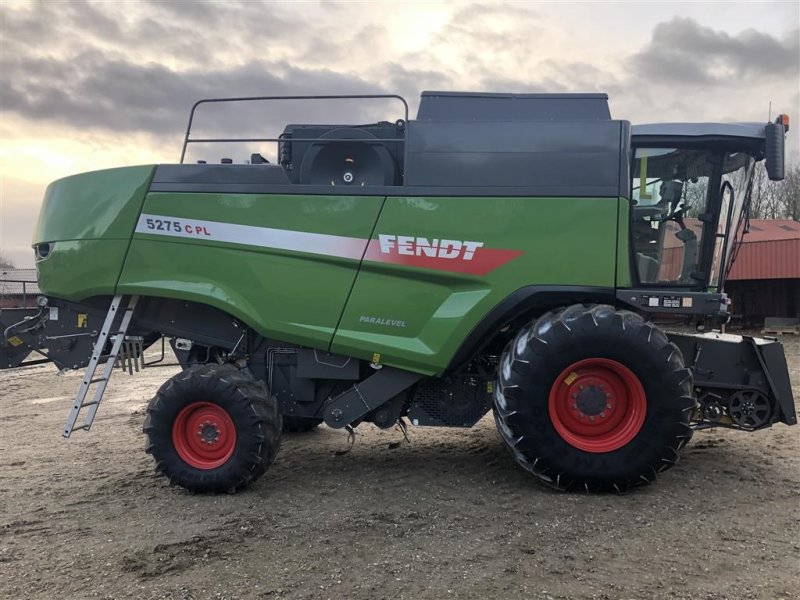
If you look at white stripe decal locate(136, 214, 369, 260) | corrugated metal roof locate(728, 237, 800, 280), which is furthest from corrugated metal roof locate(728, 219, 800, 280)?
white stripe decal locate(136, 214, 369, 260)

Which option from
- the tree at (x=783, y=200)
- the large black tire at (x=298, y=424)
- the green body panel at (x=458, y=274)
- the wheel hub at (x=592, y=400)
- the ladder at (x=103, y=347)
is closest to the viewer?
the wheel hub at (x=592, y=400)

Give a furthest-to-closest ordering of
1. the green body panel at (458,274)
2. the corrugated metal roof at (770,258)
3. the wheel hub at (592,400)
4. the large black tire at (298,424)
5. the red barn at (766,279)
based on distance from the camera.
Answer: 1. the red barn at (766,279)
2. the corrugated metal roof at (770,258)
3. the large black tire at (298,424)
4. the green body panel at (458,274)
5. the wheel hub at (592,400)

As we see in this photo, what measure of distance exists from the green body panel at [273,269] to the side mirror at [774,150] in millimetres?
2889

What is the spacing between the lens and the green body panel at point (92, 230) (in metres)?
4.89

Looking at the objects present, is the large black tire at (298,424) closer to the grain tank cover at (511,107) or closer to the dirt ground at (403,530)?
the dirt ground at (403,530)

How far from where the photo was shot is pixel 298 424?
6656mm

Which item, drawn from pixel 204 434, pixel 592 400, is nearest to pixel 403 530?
pixel 592 400

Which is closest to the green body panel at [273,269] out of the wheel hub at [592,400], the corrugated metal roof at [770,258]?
the wheel hub at [592,400]

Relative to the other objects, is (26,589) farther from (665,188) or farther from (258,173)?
(665,188)

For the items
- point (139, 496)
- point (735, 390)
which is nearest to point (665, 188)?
point (735, 390)

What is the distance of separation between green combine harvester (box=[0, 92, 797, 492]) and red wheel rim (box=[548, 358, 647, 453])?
0.6 inches

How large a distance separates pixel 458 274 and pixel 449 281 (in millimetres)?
91

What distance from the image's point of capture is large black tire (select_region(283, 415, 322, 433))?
6620mm

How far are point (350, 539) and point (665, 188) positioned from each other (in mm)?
3491
